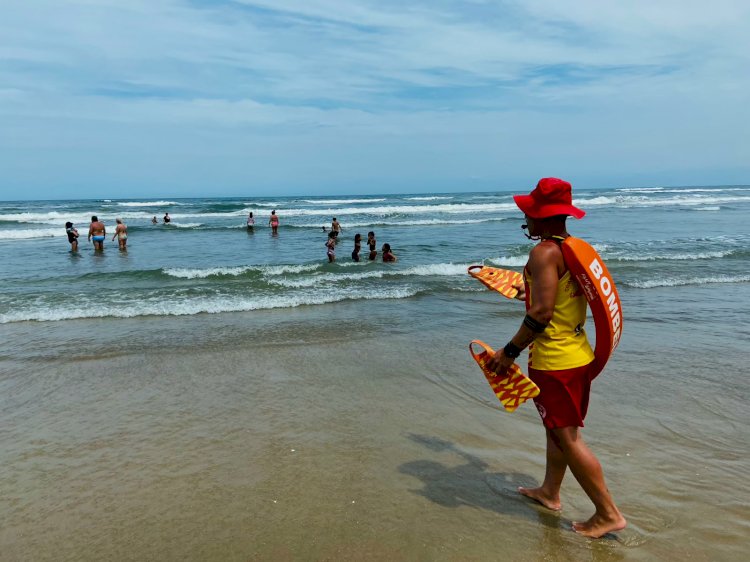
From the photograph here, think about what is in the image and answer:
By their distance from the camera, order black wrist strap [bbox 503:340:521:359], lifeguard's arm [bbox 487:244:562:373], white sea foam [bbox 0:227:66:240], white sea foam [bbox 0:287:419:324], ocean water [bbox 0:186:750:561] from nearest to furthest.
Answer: lifeguard's arm [bbox 487:244:562:373]
black wrist strap [bbox 503:340:521:359]
ocean water [bbox 0:186:750:561]
white sea foam [bbox 0:287:419:324]
white sea foam [bbox 0:227:66:240]

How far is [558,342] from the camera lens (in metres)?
2.86

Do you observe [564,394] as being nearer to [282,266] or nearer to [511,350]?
[511,350]

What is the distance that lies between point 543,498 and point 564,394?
0.79 metres

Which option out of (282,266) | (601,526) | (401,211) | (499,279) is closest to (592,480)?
(601,526)

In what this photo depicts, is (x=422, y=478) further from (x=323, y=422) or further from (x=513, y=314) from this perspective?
(x=513, y=314)

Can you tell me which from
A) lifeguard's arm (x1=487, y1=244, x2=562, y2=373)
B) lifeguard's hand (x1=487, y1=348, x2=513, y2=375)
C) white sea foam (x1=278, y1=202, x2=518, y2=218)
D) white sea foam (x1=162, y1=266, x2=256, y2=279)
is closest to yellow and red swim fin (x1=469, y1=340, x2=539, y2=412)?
lifeguard's hand (x1=487, y1=348, x2=513, y2=375)

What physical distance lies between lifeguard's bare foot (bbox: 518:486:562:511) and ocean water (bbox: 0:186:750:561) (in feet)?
0.22

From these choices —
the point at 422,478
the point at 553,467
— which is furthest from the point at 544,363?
the point at 422,478

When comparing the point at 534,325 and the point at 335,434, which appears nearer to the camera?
the point at 534,325

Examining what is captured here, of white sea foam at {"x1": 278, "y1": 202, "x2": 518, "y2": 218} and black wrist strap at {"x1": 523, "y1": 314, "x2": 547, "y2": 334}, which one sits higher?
black wrist strap at {"x1": 523, "y1": 314, "x2": 547, "y2": 334}

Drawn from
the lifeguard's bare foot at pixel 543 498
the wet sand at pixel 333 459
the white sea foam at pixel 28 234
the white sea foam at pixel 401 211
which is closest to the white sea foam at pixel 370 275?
the wet sand at pixel 333 459

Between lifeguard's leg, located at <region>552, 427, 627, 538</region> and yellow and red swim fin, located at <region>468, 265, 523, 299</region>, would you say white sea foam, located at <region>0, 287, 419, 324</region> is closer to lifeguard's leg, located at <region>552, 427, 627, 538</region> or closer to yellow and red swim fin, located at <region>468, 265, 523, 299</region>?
yellow and red swim fin, located at <region>468, 265, 523, 299</region>

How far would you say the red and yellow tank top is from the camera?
2834mm

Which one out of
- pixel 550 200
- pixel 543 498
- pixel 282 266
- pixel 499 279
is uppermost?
pixel 550 200
